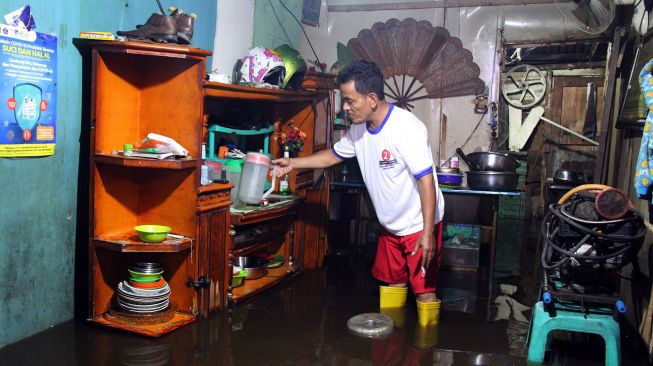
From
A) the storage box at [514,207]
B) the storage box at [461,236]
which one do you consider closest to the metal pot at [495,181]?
the storage box at [461,236]

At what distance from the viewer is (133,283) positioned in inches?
170

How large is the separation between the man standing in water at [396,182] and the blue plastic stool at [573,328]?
Answer: 2.81 ft

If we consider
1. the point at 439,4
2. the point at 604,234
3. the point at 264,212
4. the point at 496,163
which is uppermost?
the point at 439,4

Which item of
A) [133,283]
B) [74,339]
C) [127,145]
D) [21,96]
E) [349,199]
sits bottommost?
[74,339]

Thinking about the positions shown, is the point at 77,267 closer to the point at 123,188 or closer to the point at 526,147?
the point at 123,188

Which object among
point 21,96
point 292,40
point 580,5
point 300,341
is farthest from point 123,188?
point 580,5

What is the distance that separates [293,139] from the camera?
6309 millimetres

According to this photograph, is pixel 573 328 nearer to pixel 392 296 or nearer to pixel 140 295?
pixel 392 296

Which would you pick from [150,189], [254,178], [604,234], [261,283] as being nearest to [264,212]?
[254,178]

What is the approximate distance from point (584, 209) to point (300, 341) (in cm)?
219

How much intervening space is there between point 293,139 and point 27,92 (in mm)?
2926

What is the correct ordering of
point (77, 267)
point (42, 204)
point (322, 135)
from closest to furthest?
point (42, 204), point (77, 267), point (322, 135)

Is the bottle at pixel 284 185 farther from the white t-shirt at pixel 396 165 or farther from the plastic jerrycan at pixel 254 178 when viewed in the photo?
the white t-shirt at pixel 396 165

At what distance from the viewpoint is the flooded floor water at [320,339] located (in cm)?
393
